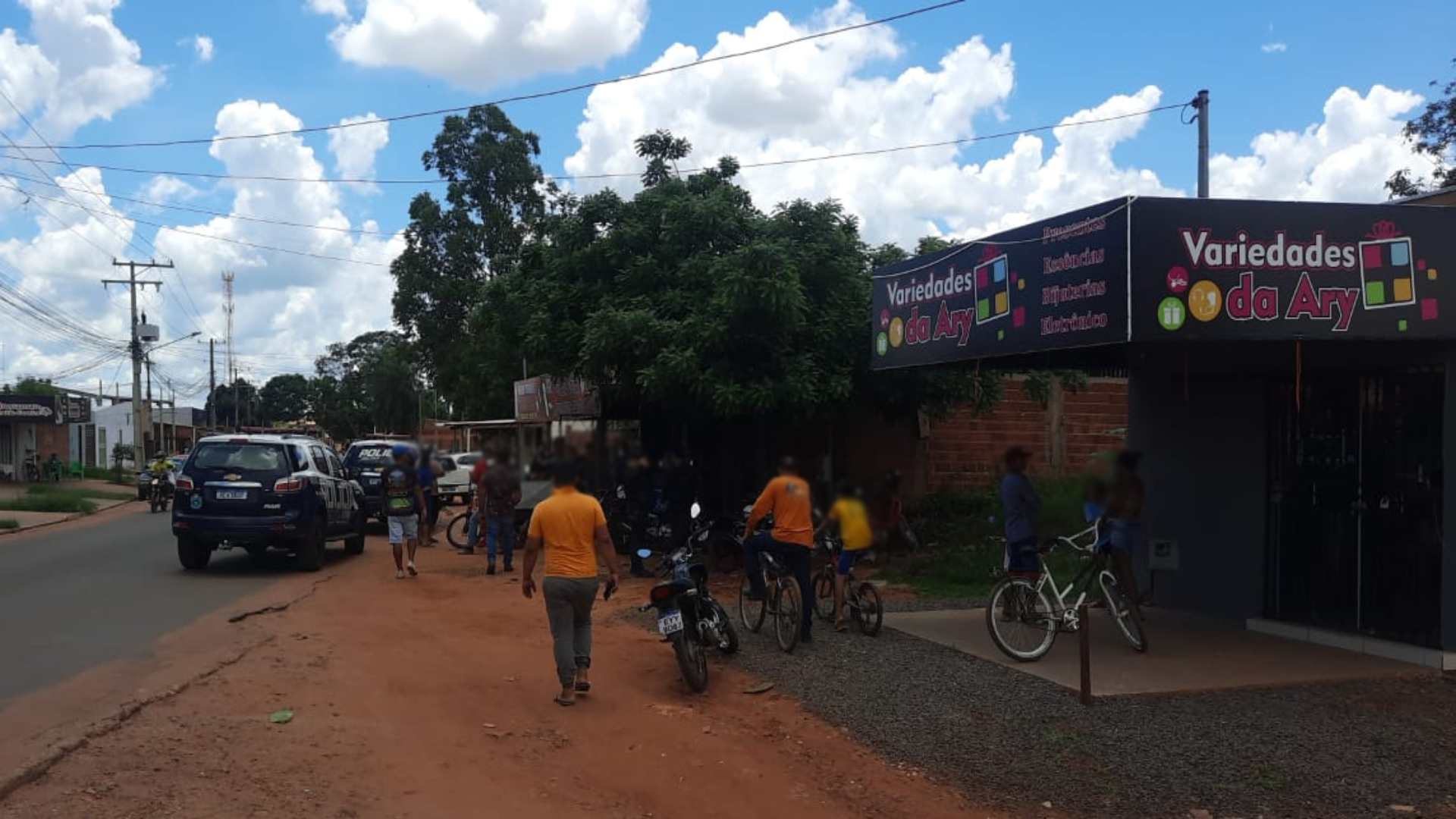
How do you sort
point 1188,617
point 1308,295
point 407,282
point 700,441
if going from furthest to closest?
point 407,282 < point 700,441 < point 1188,617 < point 1308,295

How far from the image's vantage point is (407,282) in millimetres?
26656

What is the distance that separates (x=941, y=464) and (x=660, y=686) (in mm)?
8325

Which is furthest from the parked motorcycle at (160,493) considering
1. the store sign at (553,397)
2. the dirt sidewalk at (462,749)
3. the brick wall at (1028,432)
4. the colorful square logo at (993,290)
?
the colorful square logo at (993,290)

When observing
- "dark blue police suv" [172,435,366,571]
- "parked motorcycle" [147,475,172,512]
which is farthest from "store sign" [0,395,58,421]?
"dark blue police suv" [172,435,366,571]

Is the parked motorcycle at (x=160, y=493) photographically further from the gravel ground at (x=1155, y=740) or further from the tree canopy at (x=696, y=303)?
the gravel ground at (x=1155, y=740)

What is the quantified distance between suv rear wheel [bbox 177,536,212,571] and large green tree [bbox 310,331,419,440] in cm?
283

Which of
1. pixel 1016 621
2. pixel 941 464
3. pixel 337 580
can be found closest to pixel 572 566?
pixel 1016 621

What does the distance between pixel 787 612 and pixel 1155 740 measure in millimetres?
3319

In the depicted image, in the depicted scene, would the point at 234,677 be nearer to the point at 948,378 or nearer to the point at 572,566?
the point at 572,566

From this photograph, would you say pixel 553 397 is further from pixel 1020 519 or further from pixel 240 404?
pixel 240 404

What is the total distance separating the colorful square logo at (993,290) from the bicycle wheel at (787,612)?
2674mm

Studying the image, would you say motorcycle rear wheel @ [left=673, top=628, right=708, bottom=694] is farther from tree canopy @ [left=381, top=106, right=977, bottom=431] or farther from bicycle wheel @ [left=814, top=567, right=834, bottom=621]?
tree canopy @ [left=381, top=106, right=977, bottom=431]

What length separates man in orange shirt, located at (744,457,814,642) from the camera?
826 cm

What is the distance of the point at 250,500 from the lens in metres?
13.7
